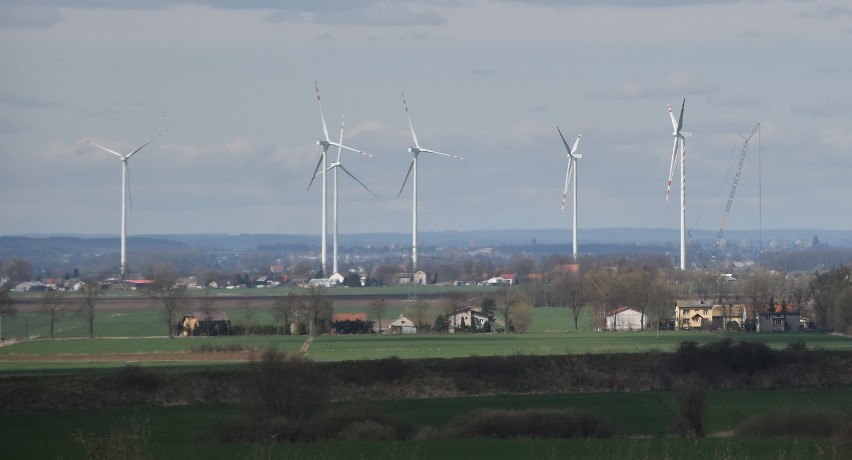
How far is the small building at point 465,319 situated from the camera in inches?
4139

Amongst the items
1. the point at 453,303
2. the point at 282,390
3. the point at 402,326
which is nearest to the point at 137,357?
the point at 282,390

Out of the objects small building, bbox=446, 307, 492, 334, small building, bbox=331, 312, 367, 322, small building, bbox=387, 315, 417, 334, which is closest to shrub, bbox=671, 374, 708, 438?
small building, bbox=387, 315, 417, 334

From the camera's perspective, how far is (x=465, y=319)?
353ft

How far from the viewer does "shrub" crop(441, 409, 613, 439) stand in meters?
41.0

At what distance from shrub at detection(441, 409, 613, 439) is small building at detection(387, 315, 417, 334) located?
58.3 meters

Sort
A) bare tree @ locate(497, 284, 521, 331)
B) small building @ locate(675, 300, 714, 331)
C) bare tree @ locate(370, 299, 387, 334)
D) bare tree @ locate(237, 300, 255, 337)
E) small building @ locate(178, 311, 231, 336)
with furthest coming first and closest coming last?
1. bare tree @ locate(370, 299, 387, 334)
2. bare tree @ locate(497, 284, 521, 331)
3. small building @ locate(675, 300, 714, 331)
4. small building @ locate(178, 311, 231, 336)
5. bare tree @ locate(237, 300, 255, 337)

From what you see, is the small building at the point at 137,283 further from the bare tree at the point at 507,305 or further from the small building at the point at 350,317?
the small building at the point at 350,317

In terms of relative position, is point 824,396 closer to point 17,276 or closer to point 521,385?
point 521,385

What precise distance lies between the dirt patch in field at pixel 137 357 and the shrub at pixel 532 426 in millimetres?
28768

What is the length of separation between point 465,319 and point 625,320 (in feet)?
43.5

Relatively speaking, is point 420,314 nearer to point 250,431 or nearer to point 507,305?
point 507,305

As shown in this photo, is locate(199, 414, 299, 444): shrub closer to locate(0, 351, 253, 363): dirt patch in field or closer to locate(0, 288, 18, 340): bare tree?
locate(0, 351, 253, 363): dirt patch in field

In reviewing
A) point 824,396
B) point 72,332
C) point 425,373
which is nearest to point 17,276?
point 72,332

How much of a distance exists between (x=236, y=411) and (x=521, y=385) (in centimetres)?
1615
